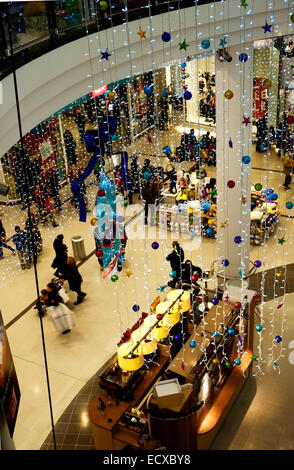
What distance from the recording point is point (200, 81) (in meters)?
18.9

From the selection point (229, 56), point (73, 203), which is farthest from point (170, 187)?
point (229, 56)

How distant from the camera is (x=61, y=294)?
10.1 m

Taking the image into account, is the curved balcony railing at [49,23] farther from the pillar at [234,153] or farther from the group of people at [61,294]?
the group of people at [61,294]

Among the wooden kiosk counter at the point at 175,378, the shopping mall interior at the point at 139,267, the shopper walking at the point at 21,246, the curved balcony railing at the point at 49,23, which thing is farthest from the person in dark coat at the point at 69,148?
the curved balcony railing at the point at 49,23

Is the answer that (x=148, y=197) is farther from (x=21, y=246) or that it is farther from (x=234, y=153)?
(x=234, y=153)

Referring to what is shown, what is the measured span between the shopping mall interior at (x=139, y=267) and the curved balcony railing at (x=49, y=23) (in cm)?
2

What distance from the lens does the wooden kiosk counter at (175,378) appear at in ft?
21.8

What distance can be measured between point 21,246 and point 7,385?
6682 mm

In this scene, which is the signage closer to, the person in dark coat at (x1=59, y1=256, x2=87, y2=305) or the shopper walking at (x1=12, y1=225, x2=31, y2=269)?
the person in dark coat at (x1=59, y1=256, x2=87, y2=305)

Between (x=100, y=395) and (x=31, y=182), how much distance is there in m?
7.44

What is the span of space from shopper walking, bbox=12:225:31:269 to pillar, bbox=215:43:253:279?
12.5ft

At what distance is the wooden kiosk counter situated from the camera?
6.65 meters

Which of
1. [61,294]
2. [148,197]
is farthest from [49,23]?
[148,197]

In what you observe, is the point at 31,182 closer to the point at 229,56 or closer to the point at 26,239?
the point at 26,239
